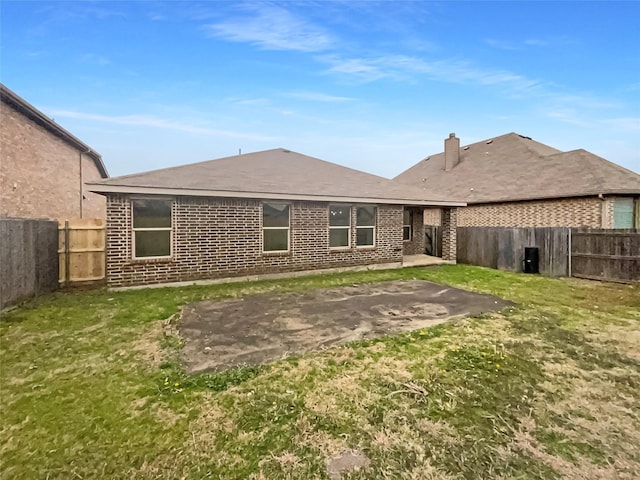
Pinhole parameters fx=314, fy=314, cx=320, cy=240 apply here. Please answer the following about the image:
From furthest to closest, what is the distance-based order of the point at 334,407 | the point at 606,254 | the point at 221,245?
the point at 606,254, the point at 221,245, the point at 334,407

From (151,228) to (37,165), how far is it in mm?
8762

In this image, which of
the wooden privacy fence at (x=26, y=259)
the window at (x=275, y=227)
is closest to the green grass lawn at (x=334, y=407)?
the wooden privacy fence at (x=26, y=259)

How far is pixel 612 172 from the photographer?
13859 millimetres

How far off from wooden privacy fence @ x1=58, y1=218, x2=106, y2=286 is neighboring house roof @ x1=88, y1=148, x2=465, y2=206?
57.0 inches

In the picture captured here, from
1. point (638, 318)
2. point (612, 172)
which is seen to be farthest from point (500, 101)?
point (638, 318)

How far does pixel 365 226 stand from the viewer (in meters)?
12.1

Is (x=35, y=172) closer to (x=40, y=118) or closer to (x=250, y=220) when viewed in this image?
(x=40, y=118)

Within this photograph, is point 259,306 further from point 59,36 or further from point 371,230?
point 59,36

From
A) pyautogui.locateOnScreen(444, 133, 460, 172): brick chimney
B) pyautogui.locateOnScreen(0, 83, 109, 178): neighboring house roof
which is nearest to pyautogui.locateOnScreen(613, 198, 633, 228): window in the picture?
pyautogui.locateOnScreen(444, 133, 460, 172): brick chimney

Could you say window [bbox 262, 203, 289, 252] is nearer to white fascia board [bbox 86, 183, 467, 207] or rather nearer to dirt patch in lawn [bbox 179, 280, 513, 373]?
white fascia board [bbox 86, 183, 467, 207]

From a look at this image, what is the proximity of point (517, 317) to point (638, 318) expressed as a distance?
2312 mm

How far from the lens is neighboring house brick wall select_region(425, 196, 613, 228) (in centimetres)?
1277

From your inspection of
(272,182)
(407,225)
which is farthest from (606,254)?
(272,182)

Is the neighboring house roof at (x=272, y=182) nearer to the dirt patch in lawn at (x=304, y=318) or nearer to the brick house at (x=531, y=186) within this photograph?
the dirt patch in lawn at (x=304, y=318)
